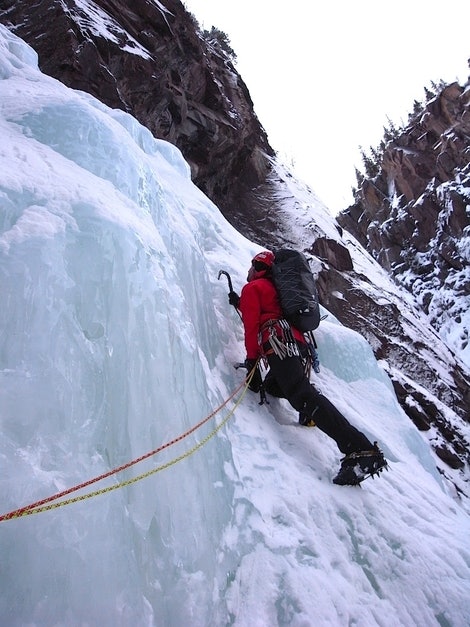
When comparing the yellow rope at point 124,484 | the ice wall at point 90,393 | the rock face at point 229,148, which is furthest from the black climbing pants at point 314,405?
the rock face at point 229,148

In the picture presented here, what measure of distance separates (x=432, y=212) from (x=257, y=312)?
112ft

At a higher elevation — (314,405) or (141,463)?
(314,405)

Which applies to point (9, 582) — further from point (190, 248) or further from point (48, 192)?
point (190, 248)

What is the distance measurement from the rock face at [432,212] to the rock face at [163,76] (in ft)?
56.7

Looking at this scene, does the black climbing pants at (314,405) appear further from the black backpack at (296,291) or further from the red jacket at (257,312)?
the black backpack at (296,291)

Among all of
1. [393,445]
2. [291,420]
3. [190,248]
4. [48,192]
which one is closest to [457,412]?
[393,445]

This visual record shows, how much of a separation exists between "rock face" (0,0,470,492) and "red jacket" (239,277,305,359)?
20.1 ft

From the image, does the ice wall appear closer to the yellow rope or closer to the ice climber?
the yellow rope

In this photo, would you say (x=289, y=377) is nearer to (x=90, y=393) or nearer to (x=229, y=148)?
(x=90, y=393)

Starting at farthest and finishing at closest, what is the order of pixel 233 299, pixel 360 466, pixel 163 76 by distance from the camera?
pixel 163 76 < pixel 233 299 < pixel 360 466

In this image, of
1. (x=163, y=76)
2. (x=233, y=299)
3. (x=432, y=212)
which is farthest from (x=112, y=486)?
(x=432, y=212)

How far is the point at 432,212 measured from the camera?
33.3 m

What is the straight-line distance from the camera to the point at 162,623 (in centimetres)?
179

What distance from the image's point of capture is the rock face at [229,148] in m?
8.41
